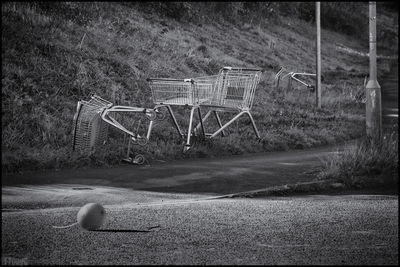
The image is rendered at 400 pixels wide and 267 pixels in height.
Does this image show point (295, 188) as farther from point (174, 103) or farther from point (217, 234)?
point (174, 103)

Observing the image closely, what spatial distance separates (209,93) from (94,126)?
7.64 feet

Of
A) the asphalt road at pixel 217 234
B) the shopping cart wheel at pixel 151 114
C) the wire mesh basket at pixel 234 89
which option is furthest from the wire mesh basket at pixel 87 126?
the asphalt road at pixel 217 234

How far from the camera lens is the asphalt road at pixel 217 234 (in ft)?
21.3

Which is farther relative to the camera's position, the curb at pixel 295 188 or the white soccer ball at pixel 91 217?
the curb at pixel 295 188

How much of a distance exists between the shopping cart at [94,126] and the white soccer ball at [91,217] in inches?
178

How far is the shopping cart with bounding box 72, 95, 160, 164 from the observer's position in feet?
40.3

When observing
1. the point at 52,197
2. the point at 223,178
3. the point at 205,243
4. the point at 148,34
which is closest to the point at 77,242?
the point at 205,243

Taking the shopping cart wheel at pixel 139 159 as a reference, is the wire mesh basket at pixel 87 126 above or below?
above

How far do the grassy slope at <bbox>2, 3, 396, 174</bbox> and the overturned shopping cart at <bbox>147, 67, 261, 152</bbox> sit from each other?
65cm

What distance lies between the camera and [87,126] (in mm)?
12766

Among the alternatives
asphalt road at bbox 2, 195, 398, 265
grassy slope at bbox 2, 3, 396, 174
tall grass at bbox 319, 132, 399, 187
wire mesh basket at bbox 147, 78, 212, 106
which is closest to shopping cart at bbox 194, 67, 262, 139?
wire mesh basket at bbox 147, 78, 212, 106

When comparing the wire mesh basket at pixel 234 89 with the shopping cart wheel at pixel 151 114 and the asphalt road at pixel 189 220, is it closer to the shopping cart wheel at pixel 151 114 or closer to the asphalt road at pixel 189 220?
the shopping cart wheel at pixel 151 114

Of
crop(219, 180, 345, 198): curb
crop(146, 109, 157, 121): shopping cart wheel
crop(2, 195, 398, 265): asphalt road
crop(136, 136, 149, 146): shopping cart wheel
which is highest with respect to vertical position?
crop(146, 109, 157, 121): shopping cart wheel

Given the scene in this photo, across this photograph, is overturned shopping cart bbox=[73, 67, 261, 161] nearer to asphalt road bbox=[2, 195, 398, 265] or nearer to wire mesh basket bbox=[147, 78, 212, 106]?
wire mesh basket bbox=[147, 78, 212, 106]
